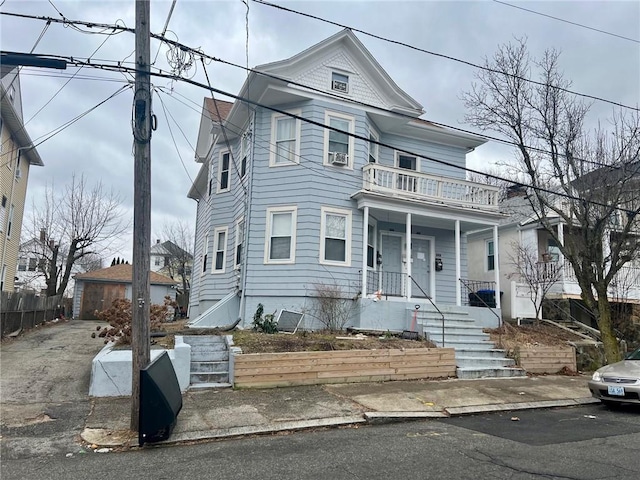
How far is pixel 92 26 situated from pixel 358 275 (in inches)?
364

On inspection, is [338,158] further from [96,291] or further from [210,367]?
[96,291]

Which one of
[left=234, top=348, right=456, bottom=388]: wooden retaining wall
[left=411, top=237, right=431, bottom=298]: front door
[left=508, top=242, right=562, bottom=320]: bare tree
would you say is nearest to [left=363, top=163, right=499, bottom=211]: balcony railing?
[left=411, top=237, right=431, bottom=298]: front door

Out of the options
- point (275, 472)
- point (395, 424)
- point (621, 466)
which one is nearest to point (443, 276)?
point (395, 424)

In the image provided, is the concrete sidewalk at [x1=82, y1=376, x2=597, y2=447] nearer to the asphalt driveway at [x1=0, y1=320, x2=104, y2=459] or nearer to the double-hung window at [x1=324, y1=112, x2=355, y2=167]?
the asphalt driveway at [x1=0, y1=320, x2=104, y2=459]

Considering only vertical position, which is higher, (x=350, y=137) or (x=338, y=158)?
(x=350, y=137)

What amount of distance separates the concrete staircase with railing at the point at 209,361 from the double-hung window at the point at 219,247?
5553mm

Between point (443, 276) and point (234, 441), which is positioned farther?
point (443, 276)

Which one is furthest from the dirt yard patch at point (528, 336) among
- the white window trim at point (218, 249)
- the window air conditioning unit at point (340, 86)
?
the white window trim at point (218, 249)

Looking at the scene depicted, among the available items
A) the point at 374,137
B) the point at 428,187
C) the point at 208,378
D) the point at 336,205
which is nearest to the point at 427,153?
the point at 428,187

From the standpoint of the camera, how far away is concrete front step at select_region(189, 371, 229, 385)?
29.4ft

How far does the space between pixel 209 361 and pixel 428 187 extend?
9.05 metres

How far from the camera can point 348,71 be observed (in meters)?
15.1

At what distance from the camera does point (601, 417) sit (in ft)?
25.0

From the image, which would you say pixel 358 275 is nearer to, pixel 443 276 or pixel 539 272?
pixel 443 276
